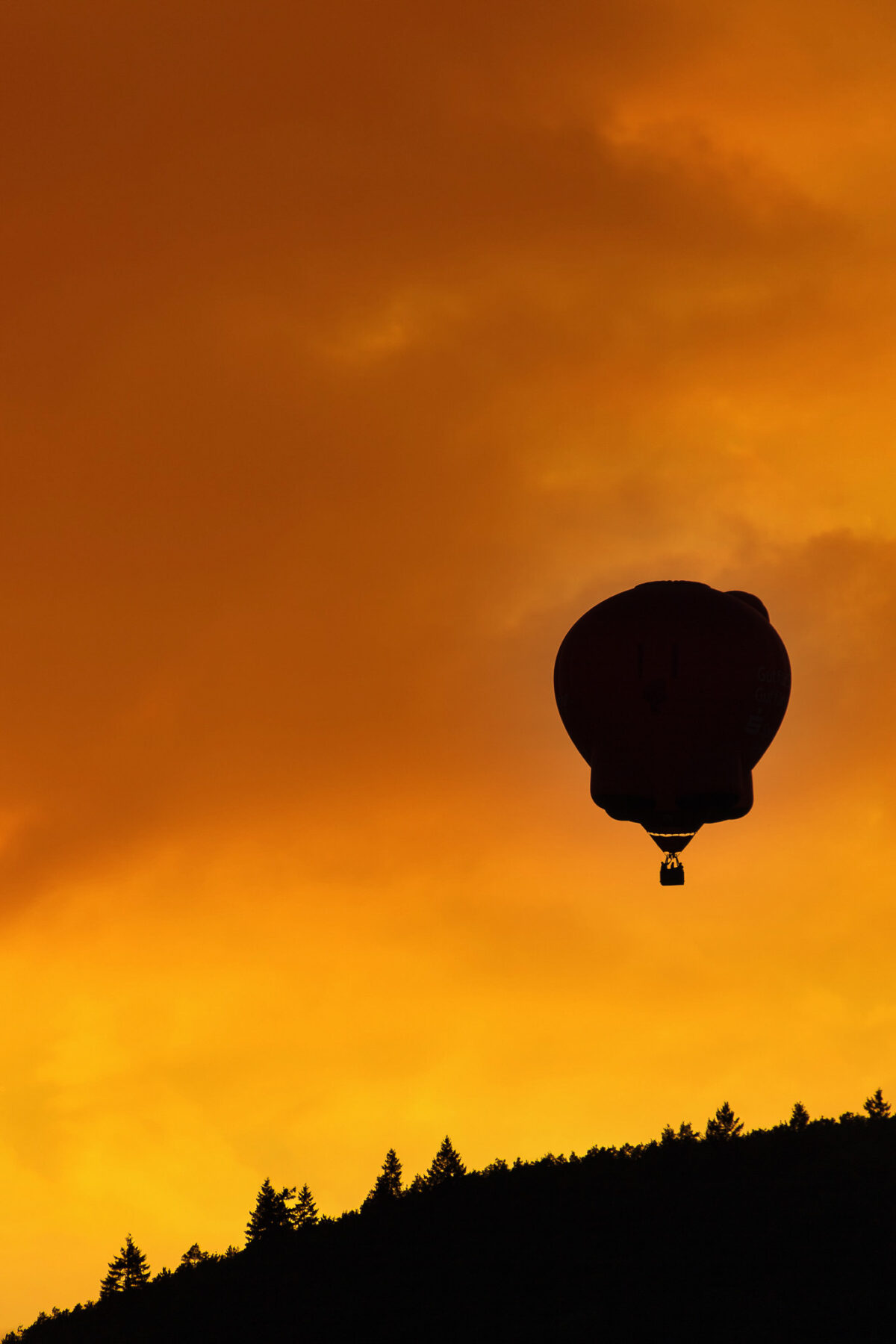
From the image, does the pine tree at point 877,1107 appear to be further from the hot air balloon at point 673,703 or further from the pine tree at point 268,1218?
the hot air balloon at point 673,703

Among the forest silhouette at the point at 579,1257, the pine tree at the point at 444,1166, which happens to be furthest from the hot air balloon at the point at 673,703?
the pine tree at the point at 444,1166

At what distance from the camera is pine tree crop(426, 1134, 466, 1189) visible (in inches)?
6821

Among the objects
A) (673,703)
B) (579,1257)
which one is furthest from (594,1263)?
(673,703)

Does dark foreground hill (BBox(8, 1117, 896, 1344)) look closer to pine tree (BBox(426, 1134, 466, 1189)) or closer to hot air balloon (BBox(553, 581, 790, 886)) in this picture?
pine tree (BBox(426, 1134, 466, 1189))

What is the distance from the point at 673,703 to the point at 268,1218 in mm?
143884

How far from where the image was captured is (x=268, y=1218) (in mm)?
171000

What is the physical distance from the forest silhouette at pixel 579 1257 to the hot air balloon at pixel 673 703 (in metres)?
103

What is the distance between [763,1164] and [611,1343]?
27.7 m

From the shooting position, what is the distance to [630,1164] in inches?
6919

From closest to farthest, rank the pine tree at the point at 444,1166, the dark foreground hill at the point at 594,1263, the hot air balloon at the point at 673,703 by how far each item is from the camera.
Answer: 1. the hot air balloon at the point at 673,703
2. the dark foreground hill at the point at 594,1263
3. the pine tree at the point at 444,1166

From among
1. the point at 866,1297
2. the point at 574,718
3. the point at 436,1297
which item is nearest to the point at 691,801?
the point at 574,718

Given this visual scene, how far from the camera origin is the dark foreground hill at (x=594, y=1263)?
13962 centimetres

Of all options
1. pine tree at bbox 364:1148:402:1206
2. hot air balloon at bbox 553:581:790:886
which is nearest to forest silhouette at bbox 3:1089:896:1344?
pine tree at bbox 364:1148:402:1206

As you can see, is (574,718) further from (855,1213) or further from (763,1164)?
(763,1164)
